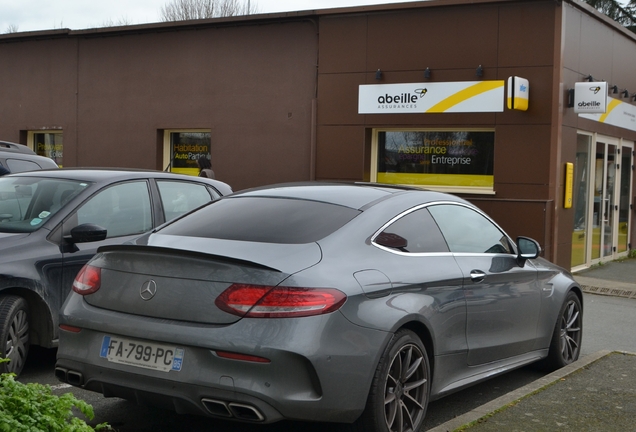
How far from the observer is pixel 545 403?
18.9ft

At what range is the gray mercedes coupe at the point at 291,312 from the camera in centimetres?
438

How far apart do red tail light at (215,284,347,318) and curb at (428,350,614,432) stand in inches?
46.3

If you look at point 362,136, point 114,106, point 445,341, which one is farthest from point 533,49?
point 445,341

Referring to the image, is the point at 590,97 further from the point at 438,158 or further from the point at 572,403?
the point at 572,403

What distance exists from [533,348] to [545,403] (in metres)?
1.07

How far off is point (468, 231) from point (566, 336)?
70.6 inches

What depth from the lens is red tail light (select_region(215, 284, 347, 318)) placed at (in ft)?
14.4

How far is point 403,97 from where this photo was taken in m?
16.7

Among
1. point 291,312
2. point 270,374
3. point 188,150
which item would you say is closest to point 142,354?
point 270,374

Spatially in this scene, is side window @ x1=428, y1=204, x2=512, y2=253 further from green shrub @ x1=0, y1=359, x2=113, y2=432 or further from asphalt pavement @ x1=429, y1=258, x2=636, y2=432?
green shrub @ x1=0, y1=359, x2=113, y2=432

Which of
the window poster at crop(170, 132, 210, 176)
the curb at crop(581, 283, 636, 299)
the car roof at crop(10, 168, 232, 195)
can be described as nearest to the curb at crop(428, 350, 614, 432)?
the car roof at crop(10, 168, 232, 195)

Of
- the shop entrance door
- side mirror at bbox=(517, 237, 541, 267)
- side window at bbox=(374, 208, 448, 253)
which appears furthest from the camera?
the shop entrance door

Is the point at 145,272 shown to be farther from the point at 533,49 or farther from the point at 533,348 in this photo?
the point at 533,49

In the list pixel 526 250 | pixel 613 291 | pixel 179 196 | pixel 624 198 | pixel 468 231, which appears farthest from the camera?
pixel 624 198
